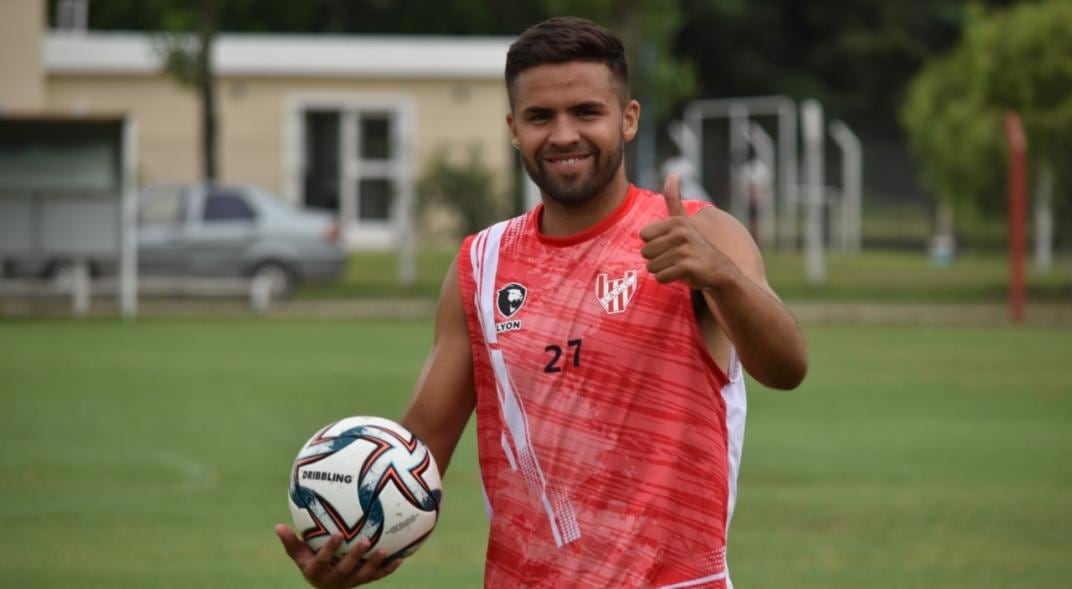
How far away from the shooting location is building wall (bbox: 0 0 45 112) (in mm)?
39344

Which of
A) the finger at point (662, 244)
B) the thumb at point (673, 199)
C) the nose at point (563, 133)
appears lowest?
the finger at point (662, 244)

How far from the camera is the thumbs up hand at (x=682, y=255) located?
13.0 ft

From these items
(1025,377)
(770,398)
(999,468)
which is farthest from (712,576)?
(1025,377)

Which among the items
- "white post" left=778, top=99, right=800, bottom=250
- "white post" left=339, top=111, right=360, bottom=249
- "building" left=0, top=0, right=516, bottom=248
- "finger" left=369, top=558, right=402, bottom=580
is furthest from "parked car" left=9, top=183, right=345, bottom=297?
"finger" left=369, top=558, right=402, bottom=580

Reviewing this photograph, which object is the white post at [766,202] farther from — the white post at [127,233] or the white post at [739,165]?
the white post at [127,233]

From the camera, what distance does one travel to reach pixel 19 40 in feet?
129

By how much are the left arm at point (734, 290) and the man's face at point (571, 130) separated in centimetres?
25

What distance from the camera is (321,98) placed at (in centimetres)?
4081

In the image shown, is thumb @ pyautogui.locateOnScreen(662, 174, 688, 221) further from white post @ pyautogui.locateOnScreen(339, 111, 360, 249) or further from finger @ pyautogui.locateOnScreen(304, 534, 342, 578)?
white post @ pyautogui.locateOnScreen(339, 111, 360, 249)

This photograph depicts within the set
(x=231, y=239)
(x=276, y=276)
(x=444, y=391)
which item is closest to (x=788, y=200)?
(x=276, y=276)

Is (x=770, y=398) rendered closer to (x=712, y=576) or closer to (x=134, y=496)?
(x=134, y=496)

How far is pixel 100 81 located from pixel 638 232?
38.1 m

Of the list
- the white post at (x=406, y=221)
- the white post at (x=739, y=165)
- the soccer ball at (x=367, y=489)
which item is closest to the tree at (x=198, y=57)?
the white post at (x=406, y=221)

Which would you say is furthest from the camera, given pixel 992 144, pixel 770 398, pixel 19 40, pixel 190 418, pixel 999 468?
pixel 19 40
